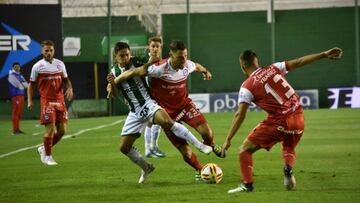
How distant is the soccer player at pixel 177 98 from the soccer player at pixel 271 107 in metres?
1.77

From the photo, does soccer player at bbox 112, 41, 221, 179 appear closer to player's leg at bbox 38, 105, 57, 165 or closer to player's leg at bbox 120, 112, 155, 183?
player's leg at bbox 120, 112, 155, 183

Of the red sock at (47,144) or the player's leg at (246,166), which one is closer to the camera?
the player's leg at (246,166)

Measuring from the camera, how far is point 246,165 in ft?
32.3

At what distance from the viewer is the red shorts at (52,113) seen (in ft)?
48.8

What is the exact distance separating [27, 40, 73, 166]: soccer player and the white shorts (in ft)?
12.5

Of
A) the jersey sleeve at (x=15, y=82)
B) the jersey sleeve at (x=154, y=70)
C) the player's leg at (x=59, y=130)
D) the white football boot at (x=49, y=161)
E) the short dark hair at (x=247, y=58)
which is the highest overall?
the short dark hair at (x=247, y=58)

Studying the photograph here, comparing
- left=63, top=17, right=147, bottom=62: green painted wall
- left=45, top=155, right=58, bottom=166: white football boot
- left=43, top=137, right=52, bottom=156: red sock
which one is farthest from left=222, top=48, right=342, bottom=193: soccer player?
left=63, top=17, right=147, bottom=62: green painted wall

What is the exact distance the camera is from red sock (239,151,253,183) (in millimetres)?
9828

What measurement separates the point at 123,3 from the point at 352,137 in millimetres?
21260

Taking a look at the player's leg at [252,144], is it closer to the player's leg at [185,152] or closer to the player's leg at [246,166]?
the player's leg at [246,166]

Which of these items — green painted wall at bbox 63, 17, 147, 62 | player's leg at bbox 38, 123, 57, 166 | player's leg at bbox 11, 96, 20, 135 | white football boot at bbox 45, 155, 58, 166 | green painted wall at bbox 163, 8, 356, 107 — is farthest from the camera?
green painted wall at bbox 163, 8, 356, 107

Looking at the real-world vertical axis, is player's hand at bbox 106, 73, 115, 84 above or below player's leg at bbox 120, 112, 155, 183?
above

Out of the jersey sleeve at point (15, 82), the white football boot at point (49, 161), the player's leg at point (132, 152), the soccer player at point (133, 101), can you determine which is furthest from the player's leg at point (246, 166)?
the jersey sleeve at point (15, 82)

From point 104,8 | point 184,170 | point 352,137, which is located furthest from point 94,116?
point 184,170
